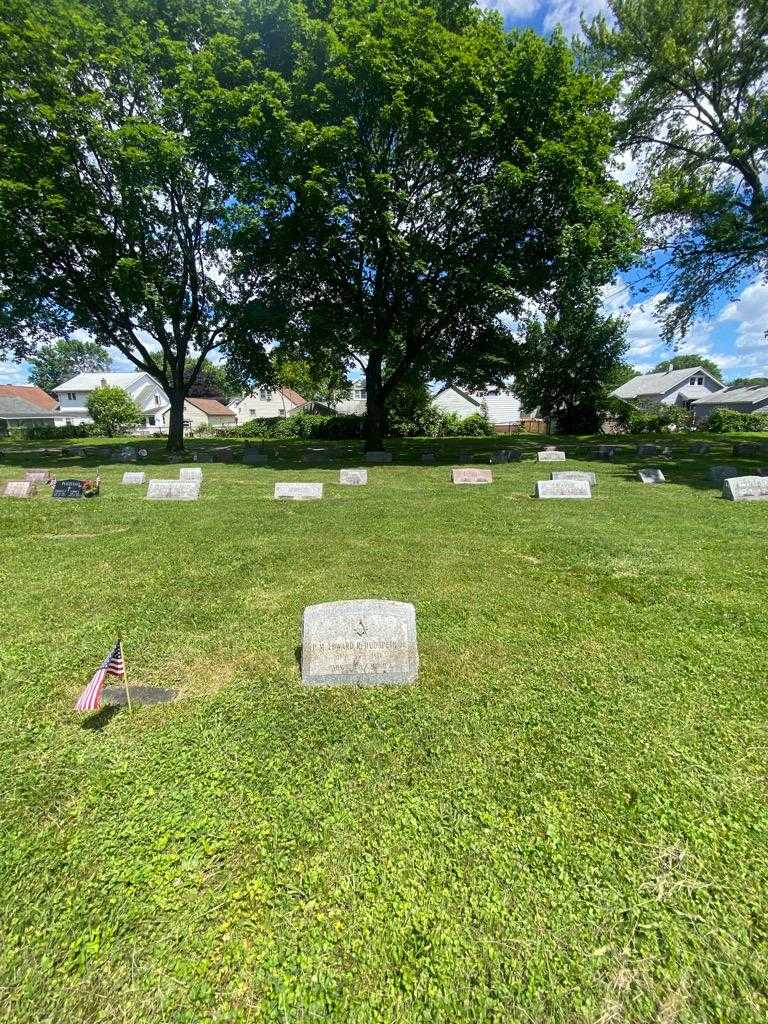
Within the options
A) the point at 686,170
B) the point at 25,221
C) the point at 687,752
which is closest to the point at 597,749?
the point at 687,752

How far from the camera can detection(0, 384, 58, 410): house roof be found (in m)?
59.1

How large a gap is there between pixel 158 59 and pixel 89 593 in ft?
78.2

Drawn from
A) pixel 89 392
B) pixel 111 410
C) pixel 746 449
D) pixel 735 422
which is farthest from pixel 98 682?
pixel 89 392

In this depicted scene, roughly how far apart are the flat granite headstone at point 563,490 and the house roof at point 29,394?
6915 centimetres

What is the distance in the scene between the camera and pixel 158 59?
61.5 feet

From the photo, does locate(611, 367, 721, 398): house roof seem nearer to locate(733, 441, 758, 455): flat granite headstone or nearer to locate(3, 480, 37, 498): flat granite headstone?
locate(733, 441, 758, 455): flat granite headstone

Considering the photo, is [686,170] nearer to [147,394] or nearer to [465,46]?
[465,46]

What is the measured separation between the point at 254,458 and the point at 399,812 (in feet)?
66.9

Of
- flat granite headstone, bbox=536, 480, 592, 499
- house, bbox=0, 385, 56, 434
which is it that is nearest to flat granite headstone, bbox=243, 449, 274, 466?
flat granite headstone, bbox=536, 480, 592, 499

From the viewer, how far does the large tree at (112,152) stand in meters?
17.0

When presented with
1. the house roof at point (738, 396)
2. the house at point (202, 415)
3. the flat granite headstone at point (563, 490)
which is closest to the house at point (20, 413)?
the house at point (202, 415)

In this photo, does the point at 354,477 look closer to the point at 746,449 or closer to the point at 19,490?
the point at 19,490

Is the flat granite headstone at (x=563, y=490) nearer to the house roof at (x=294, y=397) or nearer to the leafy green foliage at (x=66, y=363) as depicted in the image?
the house roof at (x=294, y=397)

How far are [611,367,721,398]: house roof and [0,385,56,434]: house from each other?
72080mm
